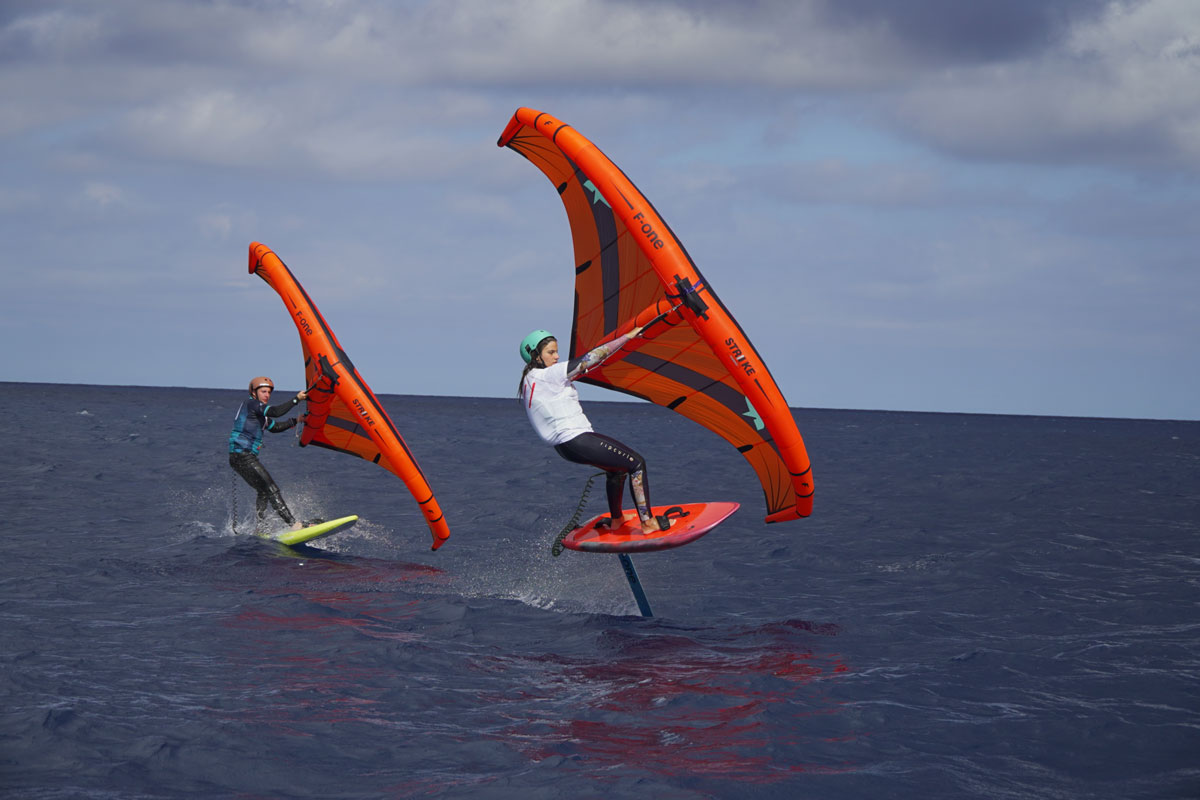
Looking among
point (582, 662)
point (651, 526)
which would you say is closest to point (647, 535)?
point (651, 526)

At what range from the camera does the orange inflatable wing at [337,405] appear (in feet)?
43.5

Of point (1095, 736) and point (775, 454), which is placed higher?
point (775, 454)

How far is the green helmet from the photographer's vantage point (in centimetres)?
971

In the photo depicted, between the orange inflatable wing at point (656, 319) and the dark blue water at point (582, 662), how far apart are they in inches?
Result: 76.2

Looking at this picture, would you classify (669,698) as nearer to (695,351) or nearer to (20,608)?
(695,351)

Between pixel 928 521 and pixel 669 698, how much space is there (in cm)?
1461

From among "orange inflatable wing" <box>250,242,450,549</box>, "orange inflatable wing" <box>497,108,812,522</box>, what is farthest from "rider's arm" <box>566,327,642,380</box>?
"orange inflatable wing" <box>250,242,450,549</box>

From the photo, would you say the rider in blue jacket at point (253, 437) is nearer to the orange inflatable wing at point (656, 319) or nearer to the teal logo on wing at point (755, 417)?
the orange inflatable wing at point (656, 319)

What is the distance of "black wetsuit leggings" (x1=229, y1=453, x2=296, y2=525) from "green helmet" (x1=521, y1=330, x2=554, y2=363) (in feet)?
20.4

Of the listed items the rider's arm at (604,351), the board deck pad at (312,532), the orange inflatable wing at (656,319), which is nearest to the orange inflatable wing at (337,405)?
the board deck pad at (312,532)

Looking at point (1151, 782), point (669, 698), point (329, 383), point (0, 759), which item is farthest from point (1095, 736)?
point (329, 383)

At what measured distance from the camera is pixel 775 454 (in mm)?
10094

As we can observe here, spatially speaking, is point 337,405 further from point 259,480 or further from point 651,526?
point 651,526

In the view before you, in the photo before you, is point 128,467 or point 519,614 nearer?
point 519,614
